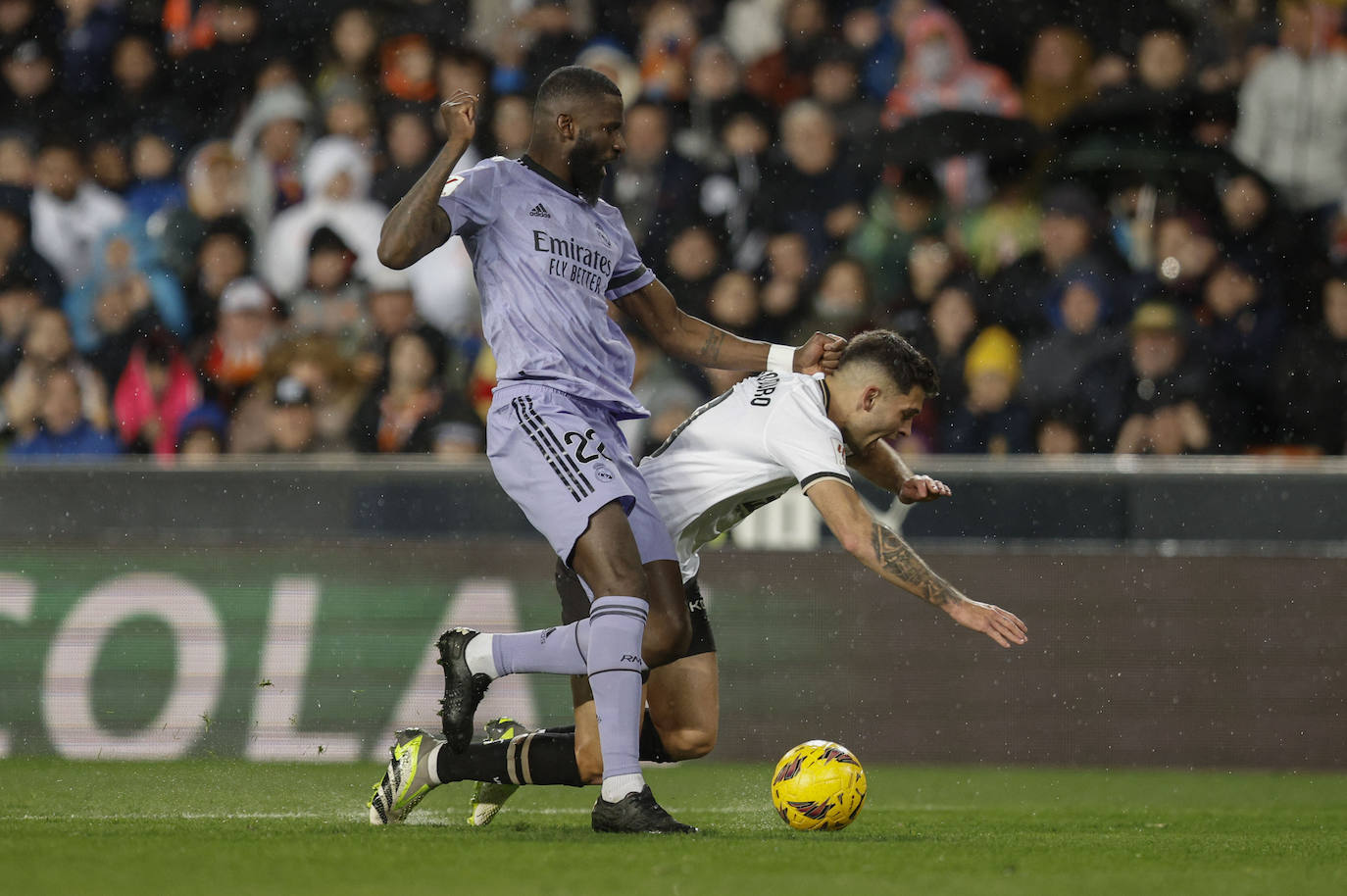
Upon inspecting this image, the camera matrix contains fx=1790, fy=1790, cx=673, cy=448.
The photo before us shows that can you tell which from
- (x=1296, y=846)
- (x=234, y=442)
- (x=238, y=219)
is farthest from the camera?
(x=238, y=219)

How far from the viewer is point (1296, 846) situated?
5.16 metres

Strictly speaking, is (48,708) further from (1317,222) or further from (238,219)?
(1317,222)

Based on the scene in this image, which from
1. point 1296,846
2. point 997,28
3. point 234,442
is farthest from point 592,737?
point 997,28

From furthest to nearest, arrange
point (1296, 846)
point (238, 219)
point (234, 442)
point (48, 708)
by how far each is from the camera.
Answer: point (238, 219)
point (234, 442)
point (48, 708)
point (1296, 846)

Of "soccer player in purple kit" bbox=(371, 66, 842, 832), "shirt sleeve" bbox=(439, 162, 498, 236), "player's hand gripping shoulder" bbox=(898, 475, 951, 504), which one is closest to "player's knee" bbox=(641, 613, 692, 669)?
"soccer player in purple kit" bbox=(371, 66, 842, 832)

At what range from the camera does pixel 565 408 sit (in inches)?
204

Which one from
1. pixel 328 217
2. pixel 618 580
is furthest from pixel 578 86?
pixel 328 217

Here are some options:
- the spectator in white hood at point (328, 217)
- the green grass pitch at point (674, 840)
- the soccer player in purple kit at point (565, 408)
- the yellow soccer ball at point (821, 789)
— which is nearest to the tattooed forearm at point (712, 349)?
the soccer player in purple kit at point (565, 408)

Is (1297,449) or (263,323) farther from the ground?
(263,323)

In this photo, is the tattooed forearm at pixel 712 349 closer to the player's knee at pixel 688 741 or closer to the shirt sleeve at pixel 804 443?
the shirt sleeve at pixel 804 443

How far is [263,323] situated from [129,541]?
200 centimetres

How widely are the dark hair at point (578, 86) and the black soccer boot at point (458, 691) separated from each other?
5.34ft

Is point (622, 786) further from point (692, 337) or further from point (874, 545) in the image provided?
point (692, 337)

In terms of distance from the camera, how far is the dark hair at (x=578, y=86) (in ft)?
17.5
